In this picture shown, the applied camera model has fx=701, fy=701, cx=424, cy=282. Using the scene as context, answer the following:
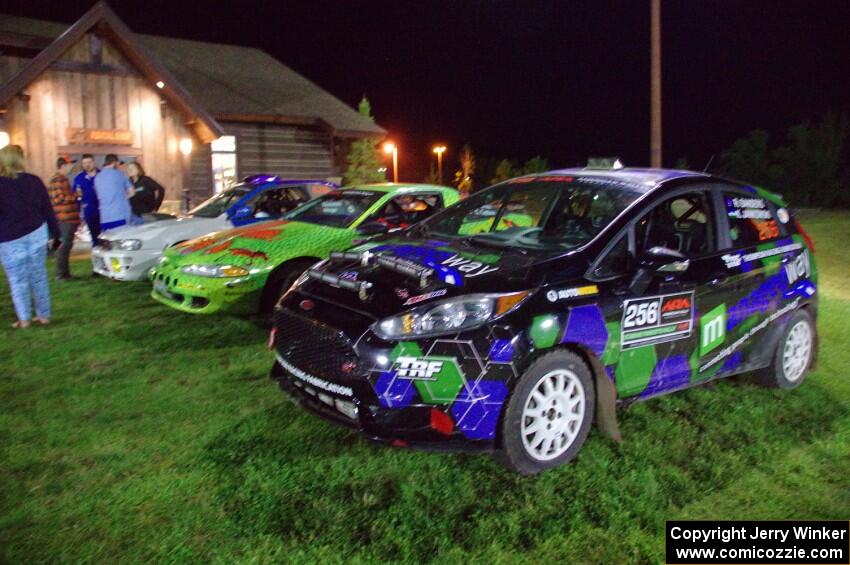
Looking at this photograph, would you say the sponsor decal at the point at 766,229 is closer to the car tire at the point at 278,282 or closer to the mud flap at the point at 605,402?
the mud flap at the point at 605,402

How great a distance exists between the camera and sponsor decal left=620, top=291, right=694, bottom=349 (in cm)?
395

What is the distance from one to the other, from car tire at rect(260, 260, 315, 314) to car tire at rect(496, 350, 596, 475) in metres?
3.45

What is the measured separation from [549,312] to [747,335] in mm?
1871

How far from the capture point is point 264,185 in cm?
962

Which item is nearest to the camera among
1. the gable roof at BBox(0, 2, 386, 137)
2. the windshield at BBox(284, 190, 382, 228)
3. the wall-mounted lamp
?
the windshield at BBox(284, 190, 382, 228)

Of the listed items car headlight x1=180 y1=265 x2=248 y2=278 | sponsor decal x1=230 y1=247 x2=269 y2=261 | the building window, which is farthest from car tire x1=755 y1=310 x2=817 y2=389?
the building window

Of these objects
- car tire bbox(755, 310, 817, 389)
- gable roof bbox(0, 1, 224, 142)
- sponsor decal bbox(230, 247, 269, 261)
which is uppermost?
gable roof bbox(0, 1, 224, 142)

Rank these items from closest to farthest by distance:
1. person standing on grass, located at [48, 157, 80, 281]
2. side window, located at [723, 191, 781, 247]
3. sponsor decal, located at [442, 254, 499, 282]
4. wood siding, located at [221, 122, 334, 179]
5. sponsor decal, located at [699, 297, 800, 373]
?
sponsor decal, located at [442, 254, 499, 282], sponsor decal, located at [699, 297, 800, 373], side window, located at [723, 191, 781, 247], person standing on grass, located at [48, 157, 80, 281], wood siding, located at [221, 122, 334, 179]

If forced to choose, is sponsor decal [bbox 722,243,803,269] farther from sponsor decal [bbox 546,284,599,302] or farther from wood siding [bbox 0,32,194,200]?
wood siding [bbox 0,32,194,200]

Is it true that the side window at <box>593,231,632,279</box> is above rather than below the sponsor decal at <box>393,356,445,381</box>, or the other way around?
above

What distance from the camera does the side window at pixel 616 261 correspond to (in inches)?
156

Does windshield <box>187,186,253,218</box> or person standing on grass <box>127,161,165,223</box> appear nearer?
windshield <box>187,186,253,218</box>

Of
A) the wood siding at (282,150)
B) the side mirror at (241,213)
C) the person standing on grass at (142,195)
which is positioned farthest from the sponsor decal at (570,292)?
the wood siding at (282,150)

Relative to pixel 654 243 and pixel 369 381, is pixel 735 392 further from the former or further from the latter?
pixel 369 381
